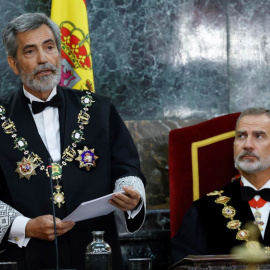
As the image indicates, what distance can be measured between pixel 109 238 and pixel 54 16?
1.39 meters

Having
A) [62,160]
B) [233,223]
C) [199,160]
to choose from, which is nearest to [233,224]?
[233,223]

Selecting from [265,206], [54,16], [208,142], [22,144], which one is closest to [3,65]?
[54,16]

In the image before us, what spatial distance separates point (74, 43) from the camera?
156 inches

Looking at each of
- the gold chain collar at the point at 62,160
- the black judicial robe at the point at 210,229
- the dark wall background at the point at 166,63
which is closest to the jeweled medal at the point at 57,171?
the gold chain collar at the point at 62,160

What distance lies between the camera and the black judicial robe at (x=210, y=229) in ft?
12.0

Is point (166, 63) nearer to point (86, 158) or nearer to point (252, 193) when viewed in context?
point (252, 193)

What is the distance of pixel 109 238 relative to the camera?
3.22 metres

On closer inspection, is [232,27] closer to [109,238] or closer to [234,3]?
[234,3]

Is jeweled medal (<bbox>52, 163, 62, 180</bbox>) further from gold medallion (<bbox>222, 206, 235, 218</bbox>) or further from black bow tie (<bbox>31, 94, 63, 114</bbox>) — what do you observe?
gold medallion (<bbox>222, 206, 235, 218</bbox>)

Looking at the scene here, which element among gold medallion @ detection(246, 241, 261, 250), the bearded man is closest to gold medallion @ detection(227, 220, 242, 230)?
gold medallion @ detection(246, 241, 261, 250)

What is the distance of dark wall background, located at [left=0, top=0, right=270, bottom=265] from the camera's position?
4.24 meters

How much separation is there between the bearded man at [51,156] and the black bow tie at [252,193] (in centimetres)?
75

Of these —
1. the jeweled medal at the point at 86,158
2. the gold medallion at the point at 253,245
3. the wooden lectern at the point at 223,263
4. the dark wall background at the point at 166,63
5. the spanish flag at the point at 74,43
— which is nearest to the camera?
the wooden lectern at the point at 223,263

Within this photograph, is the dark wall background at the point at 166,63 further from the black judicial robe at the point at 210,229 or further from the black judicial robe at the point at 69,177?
the black judicial robe at the point at 69,177
